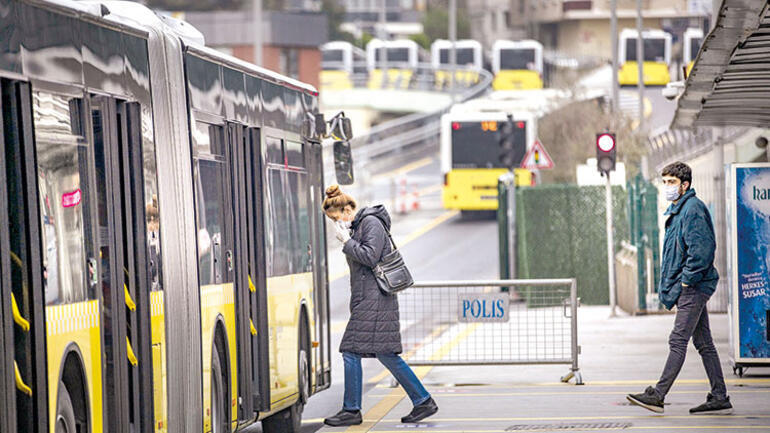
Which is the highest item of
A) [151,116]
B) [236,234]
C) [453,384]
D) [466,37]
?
[466,37]

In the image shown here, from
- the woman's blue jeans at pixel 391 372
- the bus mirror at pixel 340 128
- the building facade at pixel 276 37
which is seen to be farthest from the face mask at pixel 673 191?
the building facade at pixel 276 37

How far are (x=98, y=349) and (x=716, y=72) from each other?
20.4 ft

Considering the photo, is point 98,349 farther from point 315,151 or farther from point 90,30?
point 315,151

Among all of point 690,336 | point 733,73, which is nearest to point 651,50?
point 733,73

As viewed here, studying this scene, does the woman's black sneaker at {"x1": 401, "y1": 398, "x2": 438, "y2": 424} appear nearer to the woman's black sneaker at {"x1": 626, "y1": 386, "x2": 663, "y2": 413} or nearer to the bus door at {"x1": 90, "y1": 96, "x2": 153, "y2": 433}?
the woman's black sneaker at {"x1": 626, "y1": 386, "x2": 663, "y2": 413}

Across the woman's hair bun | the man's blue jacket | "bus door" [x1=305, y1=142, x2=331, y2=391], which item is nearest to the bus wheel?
the woman's hair bun

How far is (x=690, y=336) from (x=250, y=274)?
3.50 metres

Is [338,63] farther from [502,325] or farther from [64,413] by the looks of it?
[64,413]

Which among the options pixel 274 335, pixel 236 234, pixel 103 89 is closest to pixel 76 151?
pixel 103 89

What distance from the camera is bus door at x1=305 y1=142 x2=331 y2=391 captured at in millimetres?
12703

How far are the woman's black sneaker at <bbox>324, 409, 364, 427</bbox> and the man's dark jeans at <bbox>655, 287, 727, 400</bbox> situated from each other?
2317 mm

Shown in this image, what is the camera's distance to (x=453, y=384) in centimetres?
1469

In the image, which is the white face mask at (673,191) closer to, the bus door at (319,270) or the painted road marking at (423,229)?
the bus door at (319,270)

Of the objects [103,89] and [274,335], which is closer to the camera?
[103,89]
